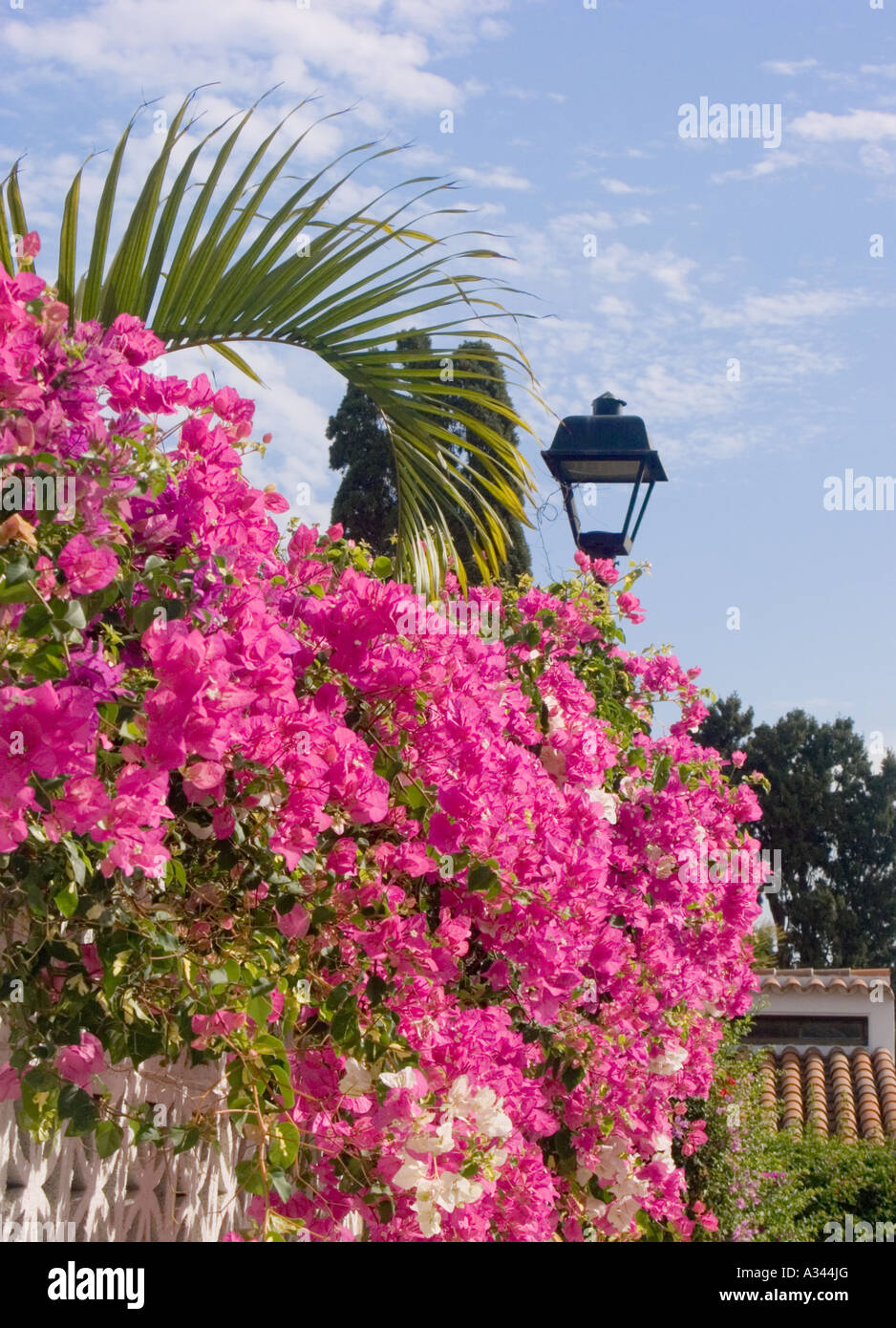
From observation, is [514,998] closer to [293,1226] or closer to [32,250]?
[293,1226]

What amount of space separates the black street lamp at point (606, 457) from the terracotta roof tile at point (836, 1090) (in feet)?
37.4

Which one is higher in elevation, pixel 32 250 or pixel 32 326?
pixel 32 250

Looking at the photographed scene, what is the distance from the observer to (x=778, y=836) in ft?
114

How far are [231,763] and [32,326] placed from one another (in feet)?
2.05

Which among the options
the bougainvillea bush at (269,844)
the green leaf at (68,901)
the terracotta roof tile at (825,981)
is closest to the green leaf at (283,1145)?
the bougainvillea bush at (269,844)

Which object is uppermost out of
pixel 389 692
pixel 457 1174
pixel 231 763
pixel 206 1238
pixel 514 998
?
pixel 389 692

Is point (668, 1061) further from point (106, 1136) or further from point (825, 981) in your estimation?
point (825, 981)

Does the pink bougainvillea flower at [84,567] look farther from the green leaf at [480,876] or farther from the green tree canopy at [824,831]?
the green tree canopy at [824,831]

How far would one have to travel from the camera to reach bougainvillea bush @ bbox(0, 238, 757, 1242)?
161 cm

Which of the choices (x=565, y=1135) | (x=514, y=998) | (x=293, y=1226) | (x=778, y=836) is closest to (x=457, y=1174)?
(x=293, y=1226)

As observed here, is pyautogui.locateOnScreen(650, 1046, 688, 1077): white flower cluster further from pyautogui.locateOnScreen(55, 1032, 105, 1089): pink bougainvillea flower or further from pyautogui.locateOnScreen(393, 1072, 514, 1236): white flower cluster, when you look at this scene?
pyautogui.locateOnScreen(55, 1032, 105, 1089): pink bougainvillea flower

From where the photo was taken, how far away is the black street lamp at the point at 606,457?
5801 millimetres

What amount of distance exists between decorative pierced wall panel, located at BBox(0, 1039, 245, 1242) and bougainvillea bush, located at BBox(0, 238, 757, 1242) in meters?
→ 0.12

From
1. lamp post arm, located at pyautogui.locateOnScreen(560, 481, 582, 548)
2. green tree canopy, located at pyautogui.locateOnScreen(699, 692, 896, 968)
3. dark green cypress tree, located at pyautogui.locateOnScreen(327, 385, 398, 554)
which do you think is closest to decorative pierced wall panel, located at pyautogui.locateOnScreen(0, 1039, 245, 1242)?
lamp post arm, located at pyautogui.locateOnScreen(560, 481, 582, 548)
